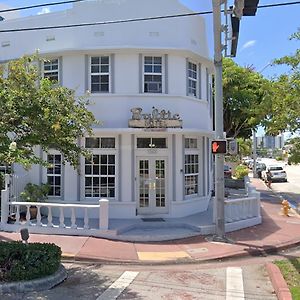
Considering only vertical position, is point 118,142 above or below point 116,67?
below

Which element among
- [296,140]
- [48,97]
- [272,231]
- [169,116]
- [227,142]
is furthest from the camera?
[169,116]

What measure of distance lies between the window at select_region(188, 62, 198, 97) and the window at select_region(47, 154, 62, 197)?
546 cm

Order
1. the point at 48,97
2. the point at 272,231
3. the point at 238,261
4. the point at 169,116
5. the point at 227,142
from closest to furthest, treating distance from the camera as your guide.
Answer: the point at 48,97 → the point at 238,261 → the point at 227,142 → the point at 272,231 → the point at 169,116

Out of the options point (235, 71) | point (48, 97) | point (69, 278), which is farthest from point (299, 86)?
point (235, 71)

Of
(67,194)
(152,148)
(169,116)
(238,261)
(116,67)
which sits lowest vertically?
(238,261)

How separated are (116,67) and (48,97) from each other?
6.75 metres

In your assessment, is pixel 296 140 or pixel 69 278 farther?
pixel 296 140

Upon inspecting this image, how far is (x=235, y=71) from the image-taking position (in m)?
27.0

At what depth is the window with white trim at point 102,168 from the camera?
1483 cm

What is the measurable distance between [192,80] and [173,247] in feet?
22.9

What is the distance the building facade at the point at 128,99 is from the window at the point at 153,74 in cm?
4

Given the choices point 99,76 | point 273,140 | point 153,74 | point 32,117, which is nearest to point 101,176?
point 99,76

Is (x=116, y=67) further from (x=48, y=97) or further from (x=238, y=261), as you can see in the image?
(x=238, y=261)

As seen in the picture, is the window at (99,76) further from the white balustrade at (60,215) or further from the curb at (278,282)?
the curb at (278,282)
